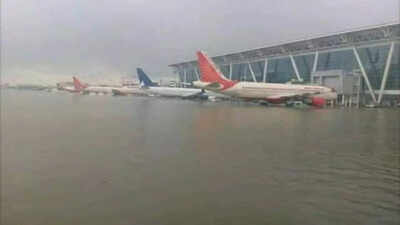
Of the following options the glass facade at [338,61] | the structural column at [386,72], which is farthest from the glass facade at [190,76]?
the structural column at [386,72]

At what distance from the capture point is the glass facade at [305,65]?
8906 centimetres

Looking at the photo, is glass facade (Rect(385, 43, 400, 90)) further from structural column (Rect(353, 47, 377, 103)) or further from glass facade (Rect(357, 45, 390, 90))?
structural column (Rect(353, 47, 377, 103))

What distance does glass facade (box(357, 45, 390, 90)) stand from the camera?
74.8m

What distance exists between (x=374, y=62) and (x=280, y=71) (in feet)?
82.4

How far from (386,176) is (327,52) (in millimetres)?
77103

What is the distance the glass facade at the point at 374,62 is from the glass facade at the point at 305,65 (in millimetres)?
12591

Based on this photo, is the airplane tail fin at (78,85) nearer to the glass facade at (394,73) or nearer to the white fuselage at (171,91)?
the white fuselage at (171,91)

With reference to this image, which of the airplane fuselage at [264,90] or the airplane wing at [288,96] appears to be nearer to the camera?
the airplane fuselage at [264,90]

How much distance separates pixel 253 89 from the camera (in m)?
57.3

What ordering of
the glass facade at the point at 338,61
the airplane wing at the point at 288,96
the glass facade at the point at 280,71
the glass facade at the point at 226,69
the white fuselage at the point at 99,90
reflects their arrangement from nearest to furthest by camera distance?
the airplane wing at the point at 288,96 < the glass facade at the point at 338,61 < the glass facade at the point at 280,71 < the glass facade at the point at 226,69 < the white fuselage at the point at 99,90

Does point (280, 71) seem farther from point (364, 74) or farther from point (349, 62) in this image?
point (364, 74)

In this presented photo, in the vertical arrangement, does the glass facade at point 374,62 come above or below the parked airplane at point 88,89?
above

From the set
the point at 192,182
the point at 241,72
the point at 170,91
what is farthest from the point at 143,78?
the point at 192,182

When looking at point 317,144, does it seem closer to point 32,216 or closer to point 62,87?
point 32,216
